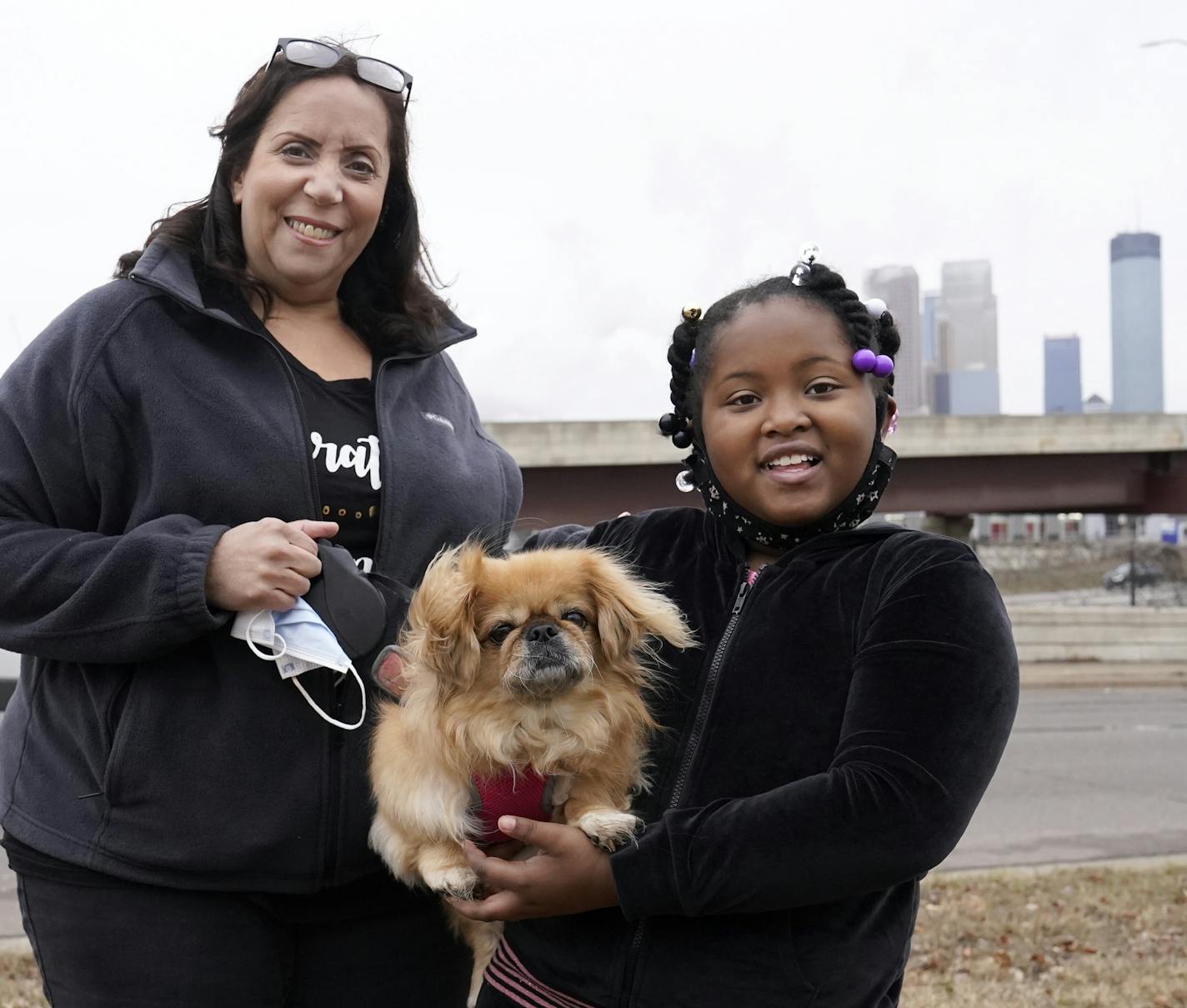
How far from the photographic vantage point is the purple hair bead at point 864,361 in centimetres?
217

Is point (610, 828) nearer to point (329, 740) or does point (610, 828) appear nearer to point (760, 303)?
point (329, 740)

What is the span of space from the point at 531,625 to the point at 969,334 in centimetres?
4650

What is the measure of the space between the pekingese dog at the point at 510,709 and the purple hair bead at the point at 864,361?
608 mm

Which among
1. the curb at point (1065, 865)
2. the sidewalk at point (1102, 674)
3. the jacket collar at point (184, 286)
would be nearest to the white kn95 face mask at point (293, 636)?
the jacket collar at point (184, 286)

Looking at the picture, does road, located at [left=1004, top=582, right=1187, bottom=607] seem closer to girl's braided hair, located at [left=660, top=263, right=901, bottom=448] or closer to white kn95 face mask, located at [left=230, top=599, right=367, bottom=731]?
girl's braided hair, located at [left=660, top=263, right=901, bottom=448]

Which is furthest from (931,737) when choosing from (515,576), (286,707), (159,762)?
(159,762)

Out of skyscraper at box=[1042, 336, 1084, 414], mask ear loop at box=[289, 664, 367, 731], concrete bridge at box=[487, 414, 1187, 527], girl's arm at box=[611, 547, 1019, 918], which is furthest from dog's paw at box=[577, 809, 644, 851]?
skyscraper at box=[1042, 336, 1084, 414]

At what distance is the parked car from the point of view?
4384 cm

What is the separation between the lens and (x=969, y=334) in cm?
4578

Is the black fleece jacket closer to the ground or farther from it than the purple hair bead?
closer to the ground

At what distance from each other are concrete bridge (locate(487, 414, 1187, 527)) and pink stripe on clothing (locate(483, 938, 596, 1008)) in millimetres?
19416

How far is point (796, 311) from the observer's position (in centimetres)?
219

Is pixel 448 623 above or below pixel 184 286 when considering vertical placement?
below

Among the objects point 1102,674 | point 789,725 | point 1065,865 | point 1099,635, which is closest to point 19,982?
point 789,725
